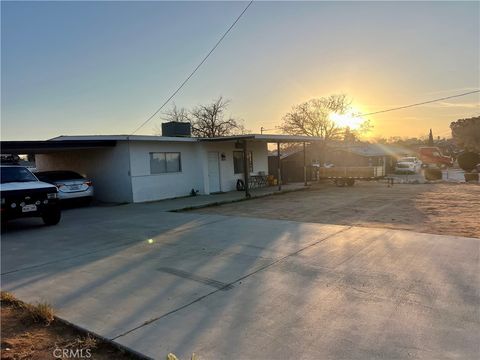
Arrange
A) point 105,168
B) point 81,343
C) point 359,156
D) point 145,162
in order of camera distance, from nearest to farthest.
A: 1. point 81,343
2. point 145,162
3. point 105,168
4. point 359,156

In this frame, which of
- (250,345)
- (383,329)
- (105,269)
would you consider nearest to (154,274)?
(105,269)

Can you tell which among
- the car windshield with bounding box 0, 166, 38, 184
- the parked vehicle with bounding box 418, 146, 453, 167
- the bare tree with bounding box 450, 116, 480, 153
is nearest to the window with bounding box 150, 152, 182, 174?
the car windshield with bounding box 0, 166, 38, 184

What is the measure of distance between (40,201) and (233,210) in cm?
544

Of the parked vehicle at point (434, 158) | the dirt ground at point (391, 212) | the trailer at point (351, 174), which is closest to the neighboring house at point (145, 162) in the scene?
the trailer at point (351, 174)

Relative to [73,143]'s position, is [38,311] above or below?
below

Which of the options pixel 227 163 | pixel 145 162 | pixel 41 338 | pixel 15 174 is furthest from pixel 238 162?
pixel 41 338

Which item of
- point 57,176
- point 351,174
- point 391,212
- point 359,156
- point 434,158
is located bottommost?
point 391,212

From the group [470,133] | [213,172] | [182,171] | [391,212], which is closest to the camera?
[391,212]

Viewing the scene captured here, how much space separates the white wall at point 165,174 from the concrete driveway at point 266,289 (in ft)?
21.7

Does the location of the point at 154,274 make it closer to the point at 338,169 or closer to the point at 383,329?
the point at 383,329

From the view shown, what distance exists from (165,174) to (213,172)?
275 centimetres

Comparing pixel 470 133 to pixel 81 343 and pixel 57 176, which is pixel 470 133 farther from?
pixel 81 343

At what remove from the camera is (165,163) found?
1575 centimetres

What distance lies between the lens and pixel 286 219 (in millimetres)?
9461
